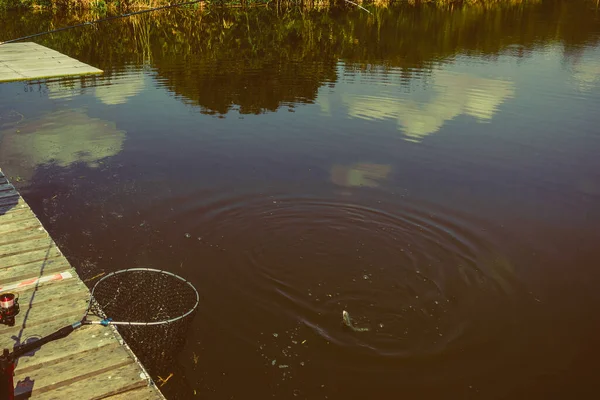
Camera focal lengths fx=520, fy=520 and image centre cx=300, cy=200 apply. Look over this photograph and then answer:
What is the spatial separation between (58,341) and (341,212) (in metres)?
6.17

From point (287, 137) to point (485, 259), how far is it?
7999 mm

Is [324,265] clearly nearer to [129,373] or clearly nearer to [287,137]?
[129,373]

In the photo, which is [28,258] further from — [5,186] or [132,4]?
[132,4]

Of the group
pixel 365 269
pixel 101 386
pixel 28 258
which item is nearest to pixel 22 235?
pixel 28 258

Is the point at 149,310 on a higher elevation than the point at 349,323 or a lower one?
higher

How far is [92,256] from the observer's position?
916cm

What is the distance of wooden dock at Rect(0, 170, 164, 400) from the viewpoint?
556 cm

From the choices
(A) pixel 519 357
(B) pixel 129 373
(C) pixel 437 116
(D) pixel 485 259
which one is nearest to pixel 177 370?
(B) pixel 129 373

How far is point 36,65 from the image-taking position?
2302cm

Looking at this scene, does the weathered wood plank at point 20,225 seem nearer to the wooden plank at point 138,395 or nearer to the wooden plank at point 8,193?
the wooden plank at point 8,193

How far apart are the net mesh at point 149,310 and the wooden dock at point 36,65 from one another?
1663cm

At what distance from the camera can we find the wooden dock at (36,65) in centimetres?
2138

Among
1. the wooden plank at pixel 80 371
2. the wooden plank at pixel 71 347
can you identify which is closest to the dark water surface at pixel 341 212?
the wooden plank at pixel 80 371

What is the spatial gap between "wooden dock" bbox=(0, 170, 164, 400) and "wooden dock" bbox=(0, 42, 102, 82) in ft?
49.9
